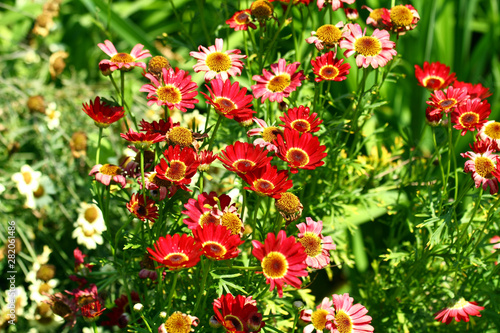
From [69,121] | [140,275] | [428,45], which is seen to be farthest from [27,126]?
[428,45]

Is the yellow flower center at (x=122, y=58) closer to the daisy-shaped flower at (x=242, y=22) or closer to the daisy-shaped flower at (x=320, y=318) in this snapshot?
the daisy-shaped flower at (x=242, y=22)

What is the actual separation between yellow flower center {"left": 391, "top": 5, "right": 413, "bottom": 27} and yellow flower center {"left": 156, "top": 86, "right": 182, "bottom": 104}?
0.43m

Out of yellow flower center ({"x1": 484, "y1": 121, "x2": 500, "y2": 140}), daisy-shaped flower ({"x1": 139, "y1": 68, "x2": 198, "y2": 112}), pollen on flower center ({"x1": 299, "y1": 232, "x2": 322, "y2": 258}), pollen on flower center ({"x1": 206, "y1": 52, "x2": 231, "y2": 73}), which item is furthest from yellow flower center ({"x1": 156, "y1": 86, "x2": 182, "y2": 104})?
yellow flower center ({"x1": 484, "y1": 121, "x2": 500, "y2": 140})

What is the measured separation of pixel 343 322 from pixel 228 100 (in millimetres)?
415

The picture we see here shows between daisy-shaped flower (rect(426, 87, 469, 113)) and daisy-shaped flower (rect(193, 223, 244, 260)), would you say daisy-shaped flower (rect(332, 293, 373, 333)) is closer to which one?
daisy-shaped flower (rect(193, 223, 244, 260))

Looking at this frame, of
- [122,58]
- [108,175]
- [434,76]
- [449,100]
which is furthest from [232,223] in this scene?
[434,76]

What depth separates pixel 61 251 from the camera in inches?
58.2

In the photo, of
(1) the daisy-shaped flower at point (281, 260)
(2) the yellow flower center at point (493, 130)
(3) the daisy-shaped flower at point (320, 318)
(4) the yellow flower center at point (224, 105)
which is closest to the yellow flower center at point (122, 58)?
(4) the yellow flower center at point (224, 105)

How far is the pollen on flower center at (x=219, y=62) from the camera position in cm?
95

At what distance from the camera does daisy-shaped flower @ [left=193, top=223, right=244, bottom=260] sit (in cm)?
72

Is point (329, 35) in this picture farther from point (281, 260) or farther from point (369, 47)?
point (281, 260)

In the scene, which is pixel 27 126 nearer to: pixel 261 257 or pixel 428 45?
pixel 261 257

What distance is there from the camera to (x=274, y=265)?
0.73m

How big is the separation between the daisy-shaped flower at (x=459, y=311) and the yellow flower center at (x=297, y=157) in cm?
40
